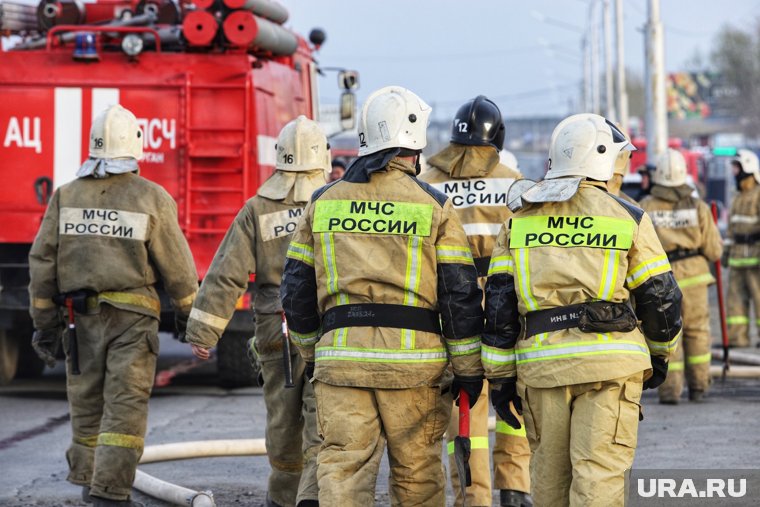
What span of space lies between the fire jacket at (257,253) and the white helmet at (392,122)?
4.28 ft

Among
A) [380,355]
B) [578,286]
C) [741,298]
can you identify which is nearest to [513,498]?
[380,355]

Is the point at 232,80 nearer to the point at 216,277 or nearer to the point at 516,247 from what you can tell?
the point at 216,277

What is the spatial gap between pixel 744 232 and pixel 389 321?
32.8ft

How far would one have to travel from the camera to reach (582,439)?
530cm

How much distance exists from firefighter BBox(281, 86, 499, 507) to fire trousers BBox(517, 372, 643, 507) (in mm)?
311

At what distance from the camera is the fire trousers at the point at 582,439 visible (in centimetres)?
524

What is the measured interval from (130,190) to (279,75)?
5333 mm

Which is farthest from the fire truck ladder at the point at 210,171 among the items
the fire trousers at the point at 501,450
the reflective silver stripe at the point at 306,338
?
the reflective silver stripe at the point at 306,338

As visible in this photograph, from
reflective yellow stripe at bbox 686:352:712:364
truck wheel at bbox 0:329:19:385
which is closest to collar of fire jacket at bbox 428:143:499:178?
reflective yellow stripe at bbox 686:352:712:364

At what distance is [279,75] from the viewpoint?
12.4 m

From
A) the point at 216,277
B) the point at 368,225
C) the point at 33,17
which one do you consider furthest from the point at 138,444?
the point at 33,17

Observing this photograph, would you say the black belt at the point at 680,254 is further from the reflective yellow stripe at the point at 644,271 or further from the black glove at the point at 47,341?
the reflective yellow stripe at the point at 644,271

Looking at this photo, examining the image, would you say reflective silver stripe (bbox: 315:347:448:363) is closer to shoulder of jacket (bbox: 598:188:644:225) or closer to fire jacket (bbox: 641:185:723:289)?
shoulder of jacket (bbox: 598:188:644:225)

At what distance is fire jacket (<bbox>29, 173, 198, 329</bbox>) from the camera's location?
714cm
